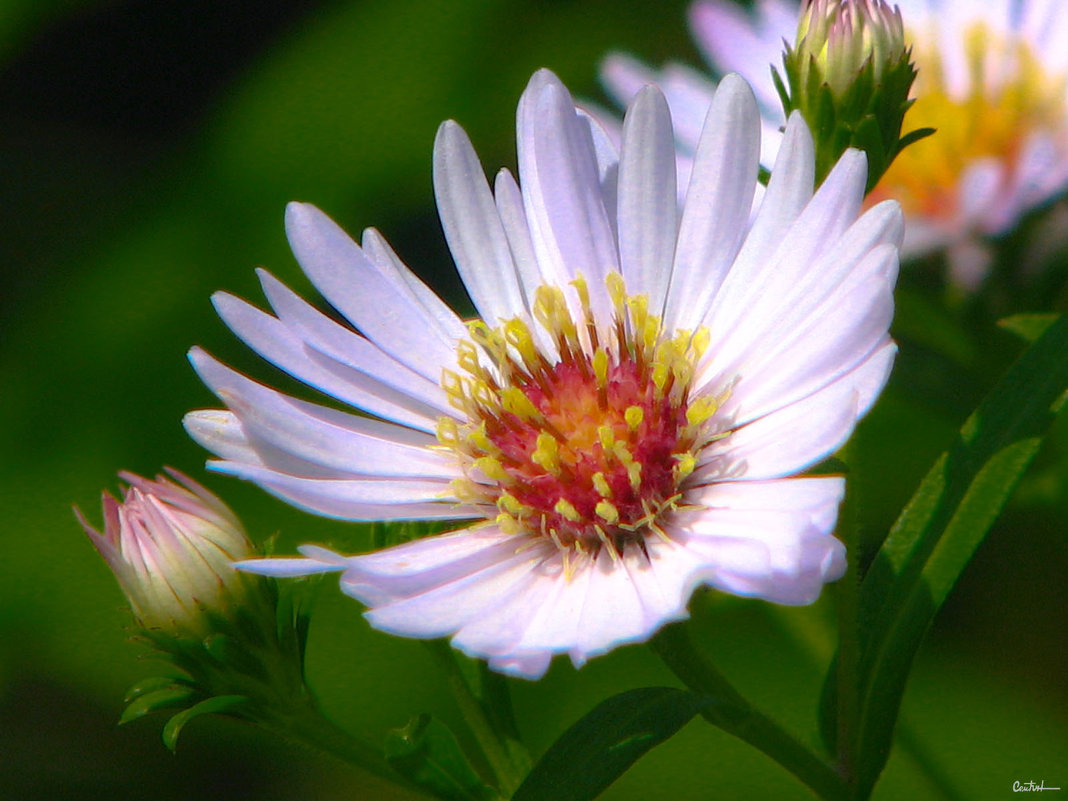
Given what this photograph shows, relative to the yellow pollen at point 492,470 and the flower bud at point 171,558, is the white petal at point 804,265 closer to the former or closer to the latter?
the yellow pollen at point 492,470

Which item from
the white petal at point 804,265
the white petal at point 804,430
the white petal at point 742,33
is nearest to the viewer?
the white petal at point 804,430

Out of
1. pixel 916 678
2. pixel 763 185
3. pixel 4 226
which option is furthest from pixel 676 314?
pixel 4 226

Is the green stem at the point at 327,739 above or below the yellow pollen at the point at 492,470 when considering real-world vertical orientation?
below

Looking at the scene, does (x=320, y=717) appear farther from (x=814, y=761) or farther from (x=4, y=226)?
(x=4, y=226)

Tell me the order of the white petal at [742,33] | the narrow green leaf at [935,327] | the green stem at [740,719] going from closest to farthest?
the green stem at [740,719]
the narrow green leaf at [935,327]
the white petal at [742,33]

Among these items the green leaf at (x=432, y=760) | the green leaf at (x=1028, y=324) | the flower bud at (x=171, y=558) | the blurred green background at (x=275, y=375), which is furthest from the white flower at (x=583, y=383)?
the blurred green background at (x=275, y=375)

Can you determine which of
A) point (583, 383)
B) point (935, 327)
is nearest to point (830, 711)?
point (583, 383)

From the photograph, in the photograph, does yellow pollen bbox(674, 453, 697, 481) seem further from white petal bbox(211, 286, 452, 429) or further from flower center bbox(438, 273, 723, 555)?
white petal bbox(211, 286, 452, 429)

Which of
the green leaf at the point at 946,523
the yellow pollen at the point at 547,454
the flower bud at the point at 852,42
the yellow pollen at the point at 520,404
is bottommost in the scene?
the green leaf at the point at 946,523
